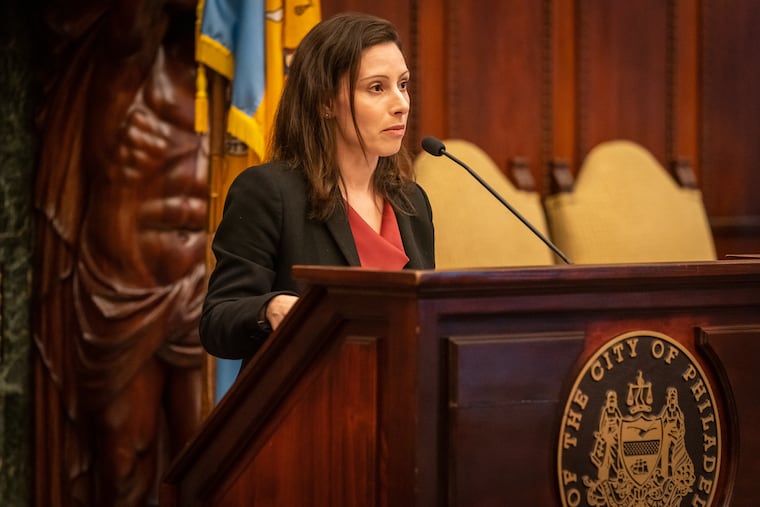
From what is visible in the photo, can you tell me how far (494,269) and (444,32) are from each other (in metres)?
3.14

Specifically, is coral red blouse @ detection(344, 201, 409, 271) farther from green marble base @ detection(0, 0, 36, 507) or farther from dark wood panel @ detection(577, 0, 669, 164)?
dark wood panel @ detection(577, 0, 669, 164)

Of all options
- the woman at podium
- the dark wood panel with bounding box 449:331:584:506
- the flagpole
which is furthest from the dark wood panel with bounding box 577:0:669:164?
the dark wood panel with bounding box 449:331:584:506

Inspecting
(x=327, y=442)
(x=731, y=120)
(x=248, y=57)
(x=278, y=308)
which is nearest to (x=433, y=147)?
(x=278, y=308)

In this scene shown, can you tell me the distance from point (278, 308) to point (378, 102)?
575 millimetres

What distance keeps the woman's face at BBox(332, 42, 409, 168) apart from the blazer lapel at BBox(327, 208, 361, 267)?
0.17 m

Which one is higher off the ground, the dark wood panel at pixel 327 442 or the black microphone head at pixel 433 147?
the black microphone head at pixel 433 147

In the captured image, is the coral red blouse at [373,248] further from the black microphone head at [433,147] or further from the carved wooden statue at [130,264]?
the carved wooden statue at [130,264]

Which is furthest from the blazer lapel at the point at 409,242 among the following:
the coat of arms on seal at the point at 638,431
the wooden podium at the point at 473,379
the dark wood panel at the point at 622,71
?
the dark wood panel at the point at 622,71

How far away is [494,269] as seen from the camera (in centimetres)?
166

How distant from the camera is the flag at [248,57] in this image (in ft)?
12.6

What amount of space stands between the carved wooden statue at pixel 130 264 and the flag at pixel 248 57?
0.26 meters

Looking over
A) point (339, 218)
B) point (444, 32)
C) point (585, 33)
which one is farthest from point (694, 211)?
point (339, 218)

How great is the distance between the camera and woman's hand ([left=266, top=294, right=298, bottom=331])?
205 centimetres

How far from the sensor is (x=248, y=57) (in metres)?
3.85
